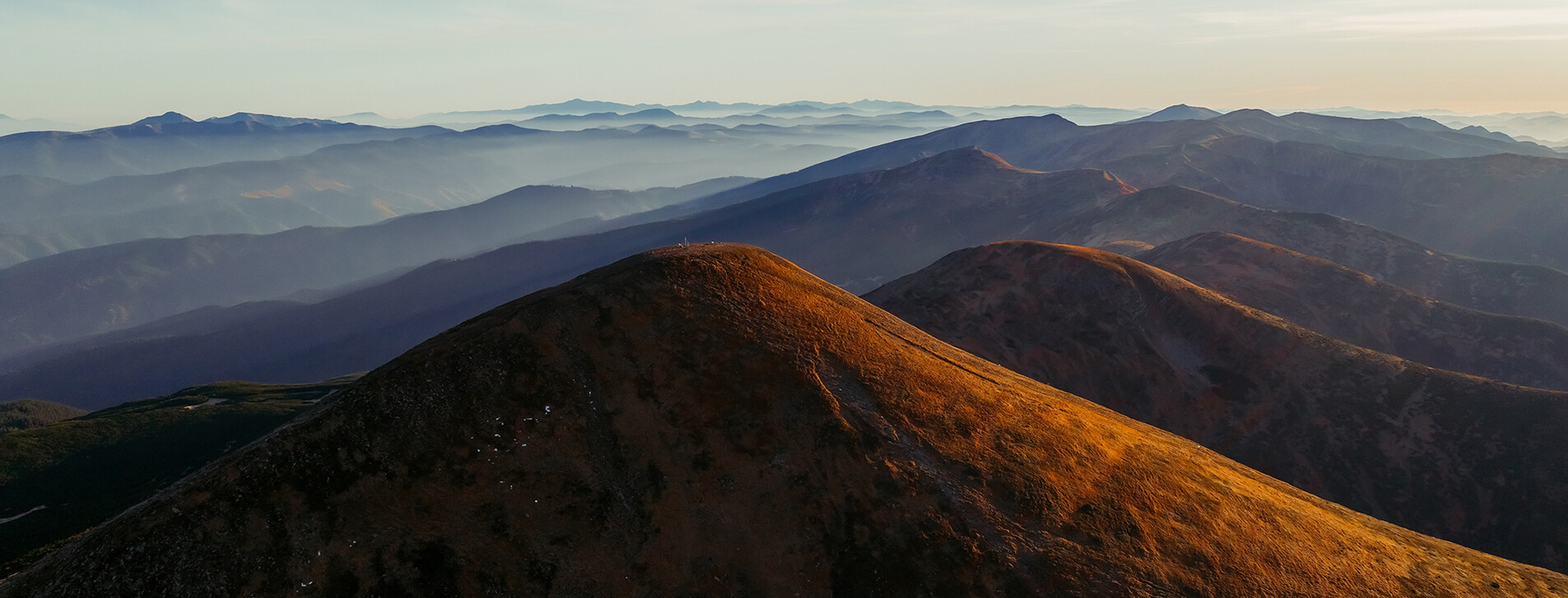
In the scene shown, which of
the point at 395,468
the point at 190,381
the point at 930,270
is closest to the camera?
the point at 395,468

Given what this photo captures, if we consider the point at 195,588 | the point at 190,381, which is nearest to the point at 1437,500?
the point at 195,588

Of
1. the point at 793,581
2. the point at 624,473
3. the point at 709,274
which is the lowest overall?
the point at 793,581

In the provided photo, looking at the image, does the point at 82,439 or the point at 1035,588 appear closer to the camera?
the point at 1035,588

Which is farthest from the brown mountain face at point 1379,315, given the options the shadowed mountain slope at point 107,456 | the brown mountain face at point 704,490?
the shadowed mountain slope at point 107,456

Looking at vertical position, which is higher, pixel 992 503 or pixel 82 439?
pixel 992 503

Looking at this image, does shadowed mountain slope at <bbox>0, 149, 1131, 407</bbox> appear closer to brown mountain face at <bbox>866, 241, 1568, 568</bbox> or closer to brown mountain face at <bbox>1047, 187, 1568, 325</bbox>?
brown mountain face at <bbox>1047, 187, 1568, 325</bbox>

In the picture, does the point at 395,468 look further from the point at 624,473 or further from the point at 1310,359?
the point at 1310,359

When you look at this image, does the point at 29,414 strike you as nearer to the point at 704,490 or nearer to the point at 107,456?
the point at 107,456
